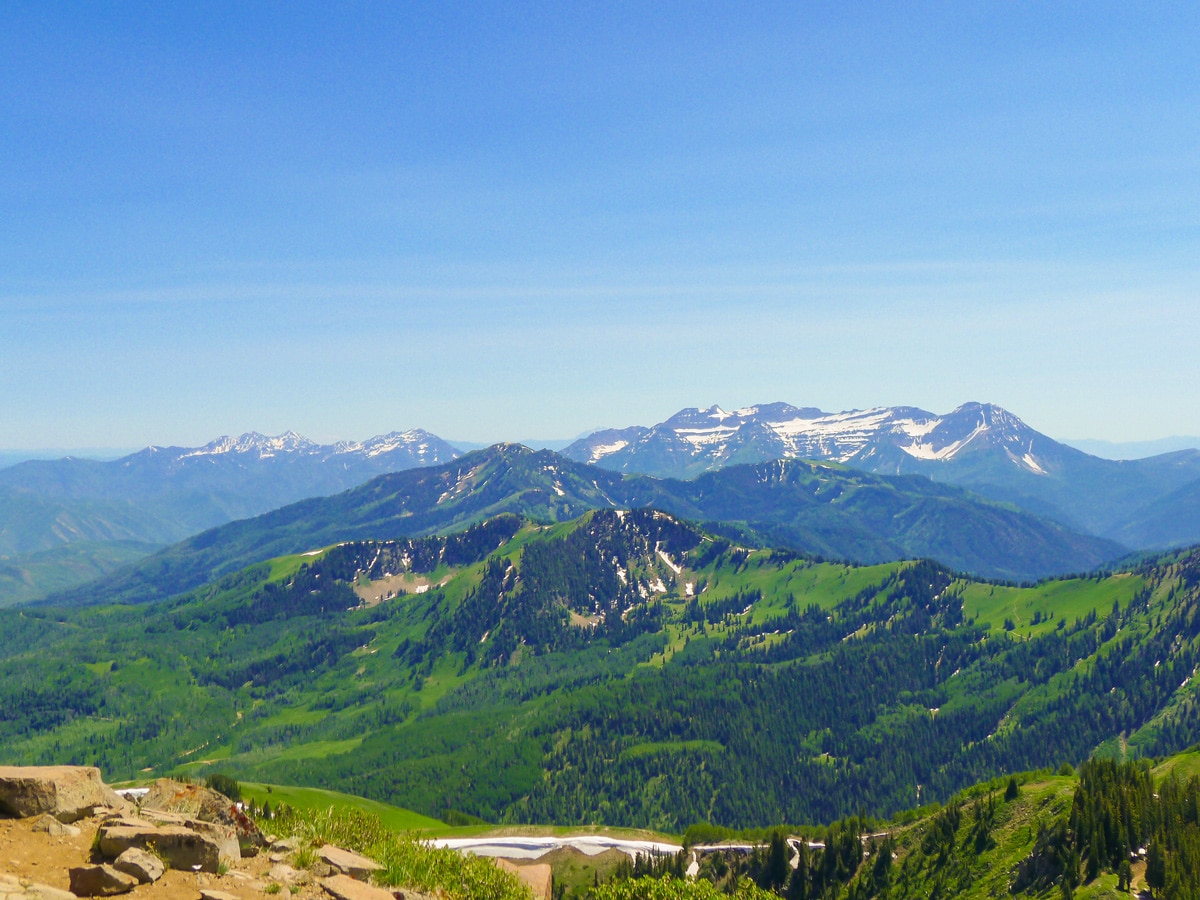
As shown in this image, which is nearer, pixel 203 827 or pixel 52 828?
pixel 52 828

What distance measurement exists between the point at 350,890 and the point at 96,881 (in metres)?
10.9

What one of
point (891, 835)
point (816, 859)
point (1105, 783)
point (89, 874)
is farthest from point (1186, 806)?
point (89, 874)

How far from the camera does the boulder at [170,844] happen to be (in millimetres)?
34844

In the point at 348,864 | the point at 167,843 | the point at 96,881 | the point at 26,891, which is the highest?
the point at 26,891

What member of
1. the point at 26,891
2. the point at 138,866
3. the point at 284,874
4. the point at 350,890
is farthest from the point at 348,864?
the point at 26,891

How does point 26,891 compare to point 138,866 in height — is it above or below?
above

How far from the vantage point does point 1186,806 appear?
117 meters

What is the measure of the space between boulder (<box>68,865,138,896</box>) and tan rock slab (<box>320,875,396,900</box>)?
895 centimetres

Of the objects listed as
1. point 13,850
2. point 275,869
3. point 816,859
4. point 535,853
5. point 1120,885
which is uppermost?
point 13,850

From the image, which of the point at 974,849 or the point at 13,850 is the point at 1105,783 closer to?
the point at 974,849

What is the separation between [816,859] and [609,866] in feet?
163

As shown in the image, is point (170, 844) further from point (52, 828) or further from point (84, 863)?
point (52, 828)

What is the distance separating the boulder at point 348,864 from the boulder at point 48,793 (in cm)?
1162

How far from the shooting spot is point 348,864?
138 ft
